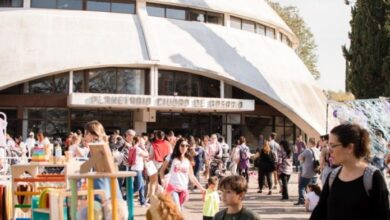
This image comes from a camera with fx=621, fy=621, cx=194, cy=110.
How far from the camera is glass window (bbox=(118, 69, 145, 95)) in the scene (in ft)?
103

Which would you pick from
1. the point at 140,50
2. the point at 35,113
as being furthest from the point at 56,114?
the point at 140,50

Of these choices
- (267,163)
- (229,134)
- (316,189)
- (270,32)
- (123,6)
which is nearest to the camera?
(316,189)

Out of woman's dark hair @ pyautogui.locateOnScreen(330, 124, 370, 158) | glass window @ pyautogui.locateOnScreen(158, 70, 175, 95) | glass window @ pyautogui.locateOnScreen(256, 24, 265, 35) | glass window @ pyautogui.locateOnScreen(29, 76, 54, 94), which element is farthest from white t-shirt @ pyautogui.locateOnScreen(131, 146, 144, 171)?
glass window @ pyautogui.locateOnScreen(256, 24, 265, 35)

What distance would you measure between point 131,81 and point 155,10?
18.4ft

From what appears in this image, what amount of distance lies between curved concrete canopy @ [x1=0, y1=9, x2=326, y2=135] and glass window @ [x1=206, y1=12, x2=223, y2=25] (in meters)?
0.69

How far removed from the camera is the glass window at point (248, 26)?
39.1 m

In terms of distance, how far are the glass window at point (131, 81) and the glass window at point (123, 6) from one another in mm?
4285

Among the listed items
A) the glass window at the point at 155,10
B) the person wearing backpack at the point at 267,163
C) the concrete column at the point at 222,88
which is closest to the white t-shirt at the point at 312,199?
the person wearing backpack at the point at 267,163

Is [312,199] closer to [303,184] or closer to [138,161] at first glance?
[303,184]

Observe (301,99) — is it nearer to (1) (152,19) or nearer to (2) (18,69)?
(1) (152,19)

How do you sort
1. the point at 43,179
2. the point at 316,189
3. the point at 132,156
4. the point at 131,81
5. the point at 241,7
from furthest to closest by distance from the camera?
the point at 241,7 → the point at 131,81 → the point at 132,156 → the point at 316,189 → the point at 43,179

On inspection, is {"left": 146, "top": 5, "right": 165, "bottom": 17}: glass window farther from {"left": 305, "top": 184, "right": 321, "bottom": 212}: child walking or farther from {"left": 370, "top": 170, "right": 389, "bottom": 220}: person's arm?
{"left": 370, "top": 170, "right": 389, "bottom": 220}: person's arm

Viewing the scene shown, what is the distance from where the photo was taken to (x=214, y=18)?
3753cm

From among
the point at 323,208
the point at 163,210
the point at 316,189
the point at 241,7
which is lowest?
the point at 316,189
